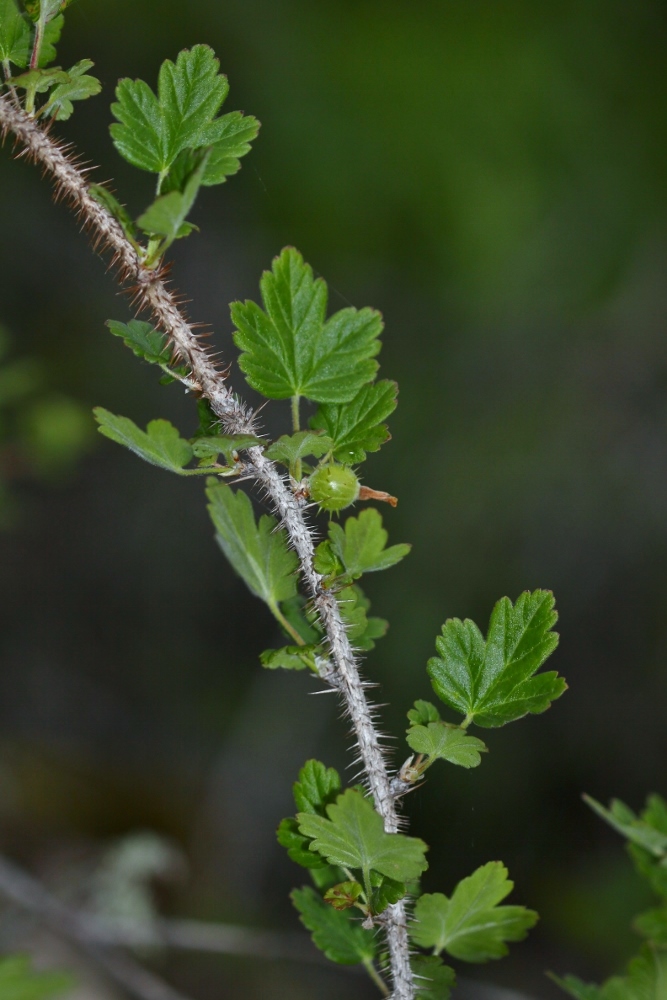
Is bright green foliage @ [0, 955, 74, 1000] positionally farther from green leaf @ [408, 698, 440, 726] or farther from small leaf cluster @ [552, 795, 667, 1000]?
small leaf cluster @ [552, 795, 667, 1000]

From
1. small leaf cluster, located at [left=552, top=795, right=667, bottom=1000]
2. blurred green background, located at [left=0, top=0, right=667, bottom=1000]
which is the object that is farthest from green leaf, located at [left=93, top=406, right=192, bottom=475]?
blurred green background, located at [left=0, top=0, right=667, bottom=1000]

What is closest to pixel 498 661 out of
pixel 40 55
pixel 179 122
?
pixel 179 122

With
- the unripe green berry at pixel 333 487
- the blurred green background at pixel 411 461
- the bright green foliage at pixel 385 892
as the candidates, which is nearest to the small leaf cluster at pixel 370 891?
the bright green foliage at pixel 385 892

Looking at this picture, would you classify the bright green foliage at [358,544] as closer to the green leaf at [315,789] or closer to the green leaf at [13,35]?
the green leaf at [315,789]

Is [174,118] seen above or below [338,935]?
above

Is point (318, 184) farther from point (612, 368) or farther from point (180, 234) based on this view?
point (180, 234)

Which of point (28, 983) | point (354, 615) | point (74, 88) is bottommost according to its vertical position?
point (28, 983)

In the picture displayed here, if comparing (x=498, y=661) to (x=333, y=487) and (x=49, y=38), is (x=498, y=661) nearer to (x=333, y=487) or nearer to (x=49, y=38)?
(x=333, y=487)
